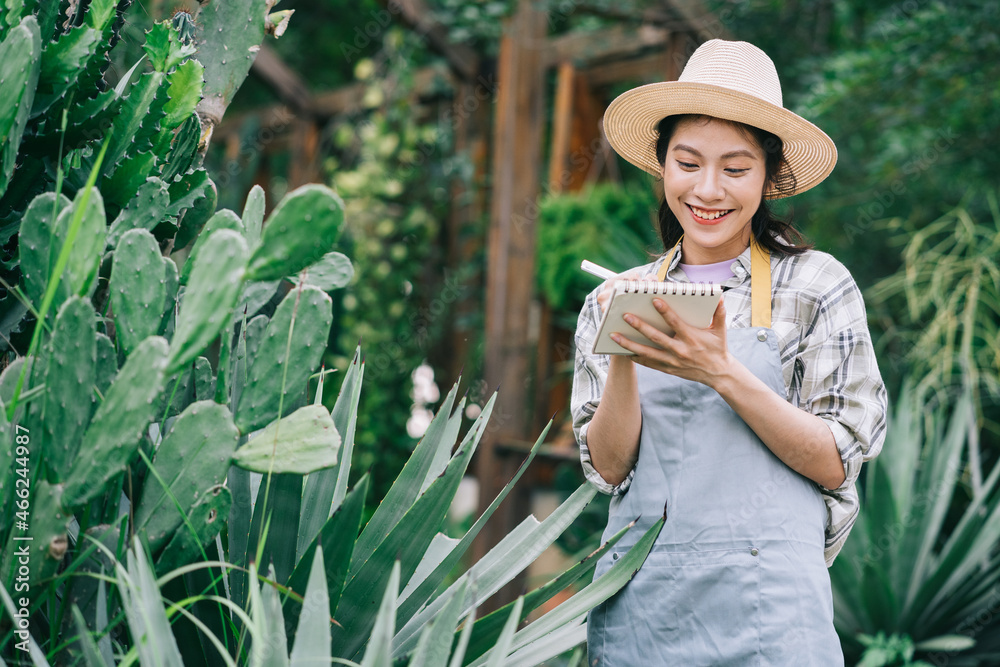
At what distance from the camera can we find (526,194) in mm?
4055

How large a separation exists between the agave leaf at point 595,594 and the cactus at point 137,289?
71 centimetres

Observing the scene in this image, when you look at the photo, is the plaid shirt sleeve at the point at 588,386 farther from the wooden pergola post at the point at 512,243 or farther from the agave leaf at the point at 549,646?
the wooden pergola post at the point at 512,243

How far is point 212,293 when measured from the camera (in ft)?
3.51

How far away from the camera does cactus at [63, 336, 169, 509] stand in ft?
3.55

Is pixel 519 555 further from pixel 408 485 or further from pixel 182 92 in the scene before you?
pixel 182 92

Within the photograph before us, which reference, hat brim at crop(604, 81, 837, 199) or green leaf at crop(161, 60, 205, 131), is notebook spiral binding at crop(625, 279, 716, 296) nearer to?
hat brim at crop(604, 81, 837, 199)

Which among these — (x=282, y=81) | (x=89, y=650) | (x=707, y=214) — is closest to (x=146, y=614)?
(x=89, y=650)

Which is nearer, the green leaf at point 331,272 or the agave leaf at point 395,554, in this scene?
the agave leaf at point 395,554

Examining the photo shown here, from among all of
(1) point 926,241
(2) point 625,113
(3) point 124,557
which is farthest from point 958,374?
(3) point 124,557

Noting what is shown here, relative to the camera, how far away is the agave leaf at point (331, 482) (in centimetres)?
Result: 154

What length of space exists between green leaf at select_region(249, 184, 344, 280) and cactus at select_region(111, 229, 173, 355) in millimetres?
173

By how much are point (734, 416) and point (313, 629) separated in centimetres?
Answer: 71

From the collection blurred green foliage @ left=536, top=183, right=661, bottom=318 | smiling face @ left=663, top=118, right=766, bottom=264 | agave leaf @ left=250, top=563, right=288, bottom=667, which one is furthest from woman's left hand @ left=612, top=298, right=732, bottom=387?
blurred green foliage @ left=536, top=183, right=661, bottom=318

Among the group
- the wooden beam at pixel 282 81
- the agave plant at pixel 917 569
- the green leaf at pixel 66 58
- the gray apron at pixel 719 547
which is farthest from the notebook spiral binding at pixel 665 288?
the wooden beam at pixel 282 81
